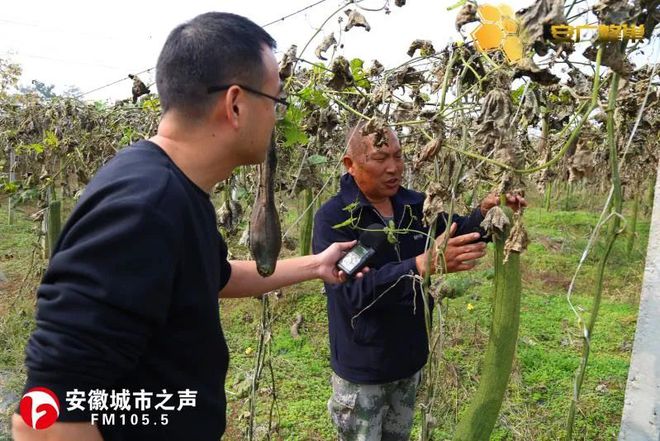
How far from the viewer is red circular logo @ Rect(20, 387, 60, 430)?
34.4 inches

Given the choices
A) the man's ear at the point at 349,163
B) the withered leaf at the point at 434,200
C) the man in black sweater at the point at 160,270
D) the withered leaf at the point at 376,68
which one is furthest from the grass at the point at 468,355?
the man in black sweater at the point at 160,270

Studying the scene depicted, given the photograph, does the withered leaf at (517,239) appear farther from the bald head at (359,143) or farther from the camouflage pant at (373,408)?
the camouflage pant at (373,408)

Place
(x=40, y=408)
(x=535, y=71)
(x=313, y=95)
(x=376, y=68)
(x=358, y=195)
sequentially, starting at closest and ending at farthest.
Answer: (x=40, y=408), (x=535, y=71), (x=313, y=95), (x=376, y=68), (x=358, y=195)

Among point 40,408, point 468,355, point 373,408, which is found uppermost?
point 40,408

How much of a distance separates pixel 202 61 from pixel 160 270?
41 centimetres

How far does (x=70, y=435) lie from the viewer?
0.92m

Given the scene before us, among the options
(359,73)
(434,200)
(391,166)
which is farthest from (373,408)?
(359,73)

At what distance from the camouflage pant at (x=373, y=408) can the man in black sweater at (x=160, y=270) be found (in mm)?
1071

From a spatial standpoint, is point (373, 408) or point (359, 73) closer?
point (359, 73)

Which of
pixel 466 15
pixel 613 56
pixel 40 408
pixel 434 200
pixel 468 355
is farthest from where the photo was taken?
pixel 468 355

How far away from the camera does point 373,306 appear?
208 centimetres

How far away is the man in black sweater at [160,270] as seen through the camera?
2.88ft

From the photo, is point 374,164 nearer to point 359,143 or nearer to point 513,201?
Result: point 359,143

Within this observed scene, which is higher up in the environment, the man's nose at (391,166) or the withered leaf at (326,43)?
the withered leaf at (326,43)
